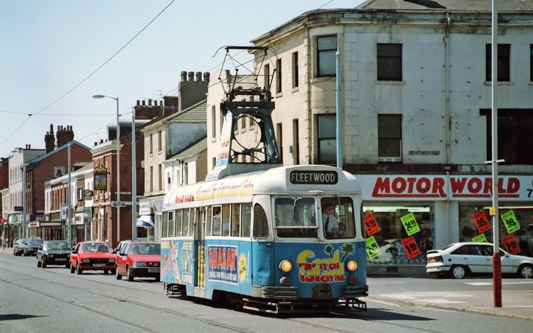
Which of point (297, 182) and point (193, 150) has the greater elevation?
point (193, 150)

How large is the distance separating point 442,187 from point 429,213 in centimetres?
124

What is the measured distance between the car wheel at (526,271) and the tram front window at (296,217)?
64.4 ft

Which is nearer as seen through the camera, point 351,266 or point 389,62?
point 351,266

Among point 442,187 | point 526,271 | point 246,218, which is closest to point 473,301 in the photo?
point 246,218

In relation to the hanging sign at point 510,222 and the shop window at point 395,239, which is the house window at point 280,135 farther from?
the hanging sign at point 510,222

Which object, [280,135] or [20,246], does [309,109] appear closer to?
[280,135]

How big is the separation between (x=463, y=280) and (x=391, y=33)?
11380 mm

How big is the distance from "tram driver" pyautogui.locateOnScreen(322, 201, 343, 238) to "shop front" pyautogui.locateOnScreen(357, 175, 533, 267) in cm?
2095

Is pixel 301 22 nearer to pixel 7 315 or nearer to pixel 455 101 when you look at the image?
pixel 455 101

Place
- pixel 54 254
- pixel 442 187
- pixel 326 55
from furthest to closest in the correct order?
pixel 54 254, pixel 326 55, pixel 442 187

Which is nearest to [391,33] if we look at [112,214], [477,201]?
[477,201]

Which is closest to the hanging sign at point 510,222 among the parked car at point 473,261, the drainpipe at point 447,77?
the drainpipe at point 447,77

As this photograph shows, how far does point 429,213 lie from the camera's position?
4066 centimetres

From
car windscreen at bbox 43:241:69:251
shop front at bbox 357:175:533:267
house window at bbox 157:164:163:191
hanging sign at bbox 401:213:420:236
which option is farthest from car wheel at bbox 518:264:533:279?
house window at bbox 157:164:163:191
